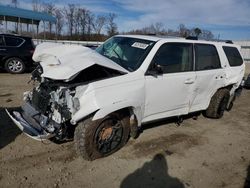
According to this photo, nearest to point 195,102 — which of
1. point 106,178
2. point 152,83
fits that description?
point 152,83

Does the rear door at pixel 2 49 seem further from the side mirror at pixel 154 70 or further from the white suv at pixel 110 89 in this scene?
the side mirror at pixel 154 70

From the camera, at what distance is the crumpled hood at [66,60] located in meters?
3.92

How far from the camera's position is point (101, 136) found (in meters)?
4.22

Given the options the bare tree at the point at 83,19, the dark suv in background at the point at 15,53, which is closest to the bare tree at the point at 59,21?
the bare tree at the point at 83,19

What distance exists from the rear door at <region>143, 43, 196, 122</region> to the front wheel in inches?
22.6

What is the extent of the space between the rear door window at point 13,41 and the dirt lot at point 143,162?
6.68m

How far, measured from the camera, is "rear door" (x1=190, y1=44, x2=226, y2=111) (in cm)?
564

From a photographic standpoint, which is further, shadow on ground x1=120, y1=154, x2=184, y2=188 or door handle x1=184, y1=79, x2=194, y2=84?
door handle x1=184, y1=79, x2=194, y2=84

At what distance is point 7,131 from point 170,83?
319 centimetres

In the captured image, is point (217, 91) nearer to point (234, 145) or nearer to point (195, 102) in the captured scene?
point (195, 102)

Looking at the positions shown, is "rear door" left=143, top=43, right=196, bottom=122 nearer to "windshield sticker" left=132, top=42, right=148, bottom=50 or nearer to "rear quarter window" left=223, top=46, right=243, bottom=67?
"windshield sticker" left=132, top=42, right=148, bottom=50

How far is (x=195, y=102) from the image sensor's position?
19.2 feet

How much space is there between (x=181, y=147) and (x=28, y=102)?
291cm

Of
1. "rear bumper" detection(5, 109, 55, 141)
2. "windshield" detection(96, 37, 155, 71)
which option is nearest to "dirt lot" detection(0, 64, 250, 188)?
"rear bumper" detection(5, 109, 55, 141)
